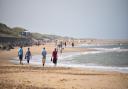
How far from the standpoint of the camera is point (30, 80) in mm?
10688

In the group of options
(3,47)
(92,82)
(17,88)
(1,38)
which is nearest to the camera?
(17,88)

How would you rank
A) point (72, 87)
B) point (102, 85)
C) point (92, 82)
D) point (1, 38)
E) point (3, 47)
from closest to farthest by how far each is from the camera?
1. point (72, 87)
2. point (102, 85)
3. point (92, 82)
4. point (3, 47)
5. point (1, 38)

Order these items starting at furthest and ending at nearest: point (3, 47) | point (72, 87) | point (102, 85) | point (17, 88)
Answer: point (3, 47), point (102, 85), point (72, 87), point (17, 88)

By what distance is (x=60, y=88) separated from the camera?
9.22 m

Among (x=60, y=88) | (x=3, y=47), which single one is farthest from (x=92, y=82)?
(x=3, y=47)

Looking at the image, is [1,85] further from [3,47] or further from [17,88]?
[3,47]

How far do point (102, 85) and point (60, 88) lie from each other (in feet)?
6.50

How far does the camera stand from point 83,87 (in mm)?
9641

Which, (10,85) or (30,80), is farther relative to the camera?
(30,80)

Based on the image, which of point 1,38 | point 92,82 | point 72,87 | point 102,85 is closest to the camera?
point 72,87

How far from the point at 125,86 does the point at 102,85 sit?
0.98 m

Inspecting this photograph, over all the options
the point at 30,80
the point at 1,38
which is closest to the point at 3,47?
the point at 1,38

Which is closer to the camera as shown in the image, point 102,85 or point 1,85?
point 1,85

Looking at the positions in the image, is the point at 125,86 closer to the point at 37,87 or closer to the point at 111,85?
the point at 111,85
